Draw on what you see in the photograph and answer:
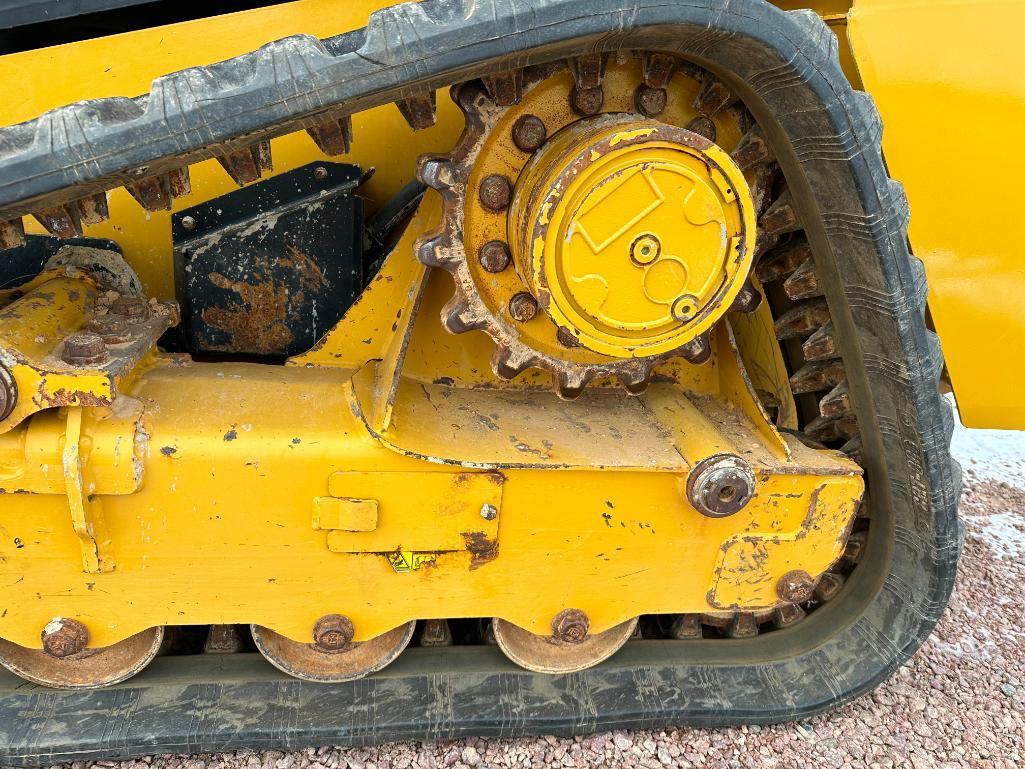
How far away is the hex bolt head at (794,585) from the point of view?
172 cm

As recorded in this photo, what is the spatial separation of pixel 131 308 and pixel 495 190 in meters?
0.86

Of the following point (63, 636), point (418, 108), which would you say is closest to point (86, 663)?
point (63, 636)

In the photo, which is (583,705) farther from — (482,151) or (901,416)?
(482,151)

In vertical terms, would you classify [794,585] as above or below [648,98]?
below

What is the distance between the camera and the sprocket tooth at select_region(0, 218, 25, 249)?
119cm

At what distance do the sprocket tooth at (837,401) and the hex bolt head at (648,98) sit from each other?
30.2 inches

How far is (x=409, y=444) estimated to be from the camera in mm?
1496

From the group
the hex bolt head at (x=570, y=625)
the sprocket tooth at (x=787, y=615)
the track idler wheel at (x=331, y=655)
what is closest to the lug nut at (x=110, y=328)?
the track idler wheel at (x=331, y=655)

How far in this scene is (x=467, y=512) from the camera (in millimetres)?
1540

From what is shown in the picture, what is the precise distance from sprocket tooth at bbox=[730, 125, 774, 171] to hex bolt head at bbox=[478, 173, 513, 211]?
17.8 inches

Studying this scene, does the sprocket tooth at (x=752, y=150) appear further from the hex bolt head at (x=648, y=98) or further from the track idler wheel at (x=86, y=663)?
the track idler wheel at (x=86, y=663)

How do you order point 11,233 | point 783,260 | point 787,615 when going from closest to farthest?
point 11,233 → point 783,260 → point 787,615

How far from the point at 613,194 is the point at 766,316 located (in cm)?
75

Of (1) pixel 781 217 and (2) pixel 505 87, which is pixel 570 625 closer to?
(1) pixel 781 217
